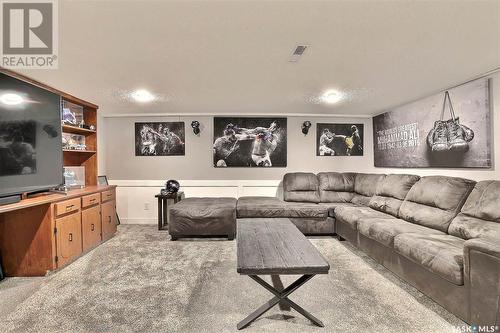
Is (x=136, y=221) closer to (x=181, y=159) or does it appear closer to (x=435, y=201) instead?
(x=181, y=159)

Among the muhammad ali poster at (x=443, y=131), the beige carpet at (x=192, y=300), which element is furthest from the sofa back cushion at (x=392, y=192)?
the beige carpet at (x=192, y=300)

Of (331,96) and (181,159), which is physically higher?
(331,96)

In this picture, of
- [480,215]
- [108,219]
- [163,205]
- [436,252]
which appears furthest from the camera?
[163,205]

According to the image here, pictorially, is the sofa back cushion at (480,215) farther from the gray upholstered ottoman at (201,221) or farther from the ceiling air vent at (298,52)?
the gray upholstered ottoman at (201,221)

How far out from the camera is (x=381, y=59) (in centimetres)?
234

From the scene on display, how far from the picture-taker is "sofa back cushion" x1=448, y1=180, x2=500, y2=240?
2.14m

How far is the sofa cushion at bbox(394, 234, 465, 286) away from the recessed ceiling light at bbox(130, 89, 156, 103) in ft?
12.2

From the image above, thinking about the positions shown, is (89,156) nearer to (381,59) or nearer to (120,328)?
(120,328)

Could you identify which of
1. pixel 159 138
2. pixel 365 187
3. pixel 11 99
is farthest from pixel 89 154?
pixel 365 187

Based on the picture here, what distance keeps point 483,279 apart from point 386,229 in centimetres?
103

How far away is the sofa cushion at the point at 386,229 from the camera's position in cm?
252

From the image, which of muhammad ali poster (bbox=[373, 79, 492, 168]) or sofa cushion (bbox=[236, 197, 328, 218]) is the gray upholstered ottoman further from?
muhammad ali poster (bbox=[373, 79, 492, 168])

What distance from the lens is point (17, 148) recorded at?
2506 mm

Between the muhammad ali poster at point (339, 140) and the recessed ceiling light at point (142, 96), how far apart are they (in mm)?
3385
